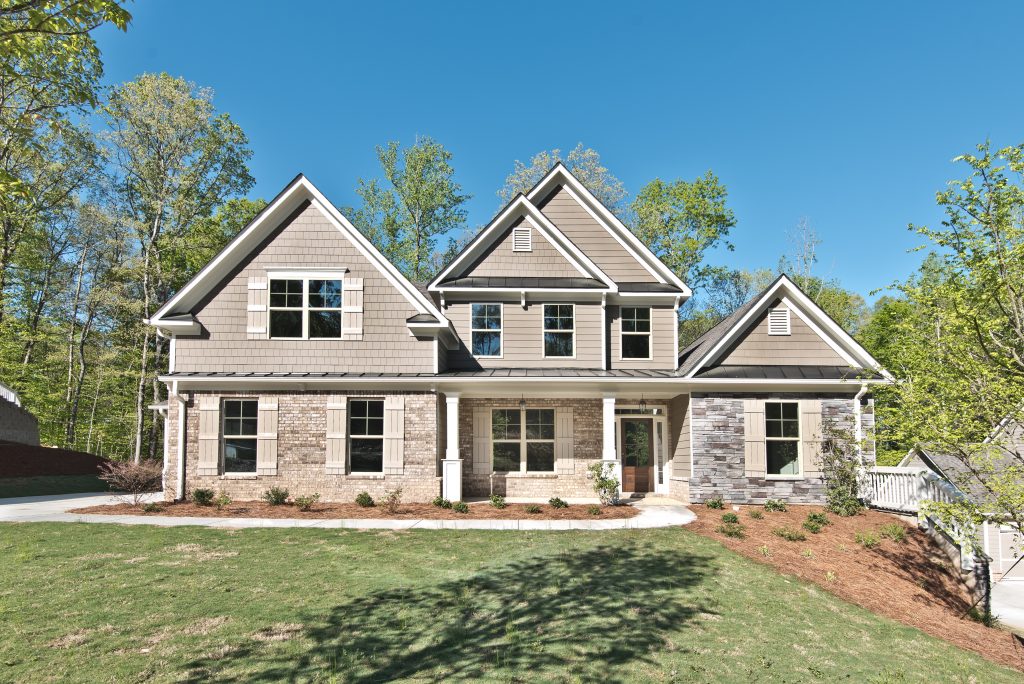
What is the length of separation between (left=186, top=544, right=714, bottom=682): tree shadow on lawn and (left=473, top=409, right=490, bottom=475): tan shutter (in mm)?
6905

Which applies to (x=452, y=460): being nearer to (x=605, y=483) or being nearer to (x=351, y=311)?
(x=605, y=483)

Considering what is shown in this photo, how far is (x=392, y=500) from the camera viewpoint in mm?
13820

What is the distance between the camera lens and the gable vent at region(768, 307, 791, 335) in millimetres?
16031

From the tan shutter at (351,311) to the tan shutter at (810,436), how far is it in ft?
39.2

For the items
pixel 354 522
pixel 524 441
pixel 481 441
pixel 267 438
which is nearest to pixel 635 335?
pixel 524 441

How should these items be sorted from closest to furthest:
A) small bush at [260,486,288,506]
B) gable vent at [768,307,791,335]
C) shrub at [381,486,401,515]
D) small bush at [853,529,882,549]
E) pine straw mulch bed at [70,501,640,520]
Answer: small bush at [853,529,882,549], pine straw mulch bed at [70,501,640,520], shrub at [381,486,401,515], small bush at [260,486,288,506], gable vent at [768,307,791,335]

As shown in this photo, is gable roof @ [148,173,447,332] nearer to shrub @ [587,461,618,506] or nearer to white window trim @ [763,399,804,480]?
shrub @ [587,461,618,506]

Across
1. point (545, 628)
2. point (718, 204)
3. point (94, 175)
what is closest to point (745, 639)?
point (545, 628)

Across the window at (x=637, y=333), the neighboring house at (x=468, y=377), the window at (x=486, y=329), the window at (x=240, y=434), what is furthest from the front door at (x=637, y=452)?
the window at (x=240, y=434)

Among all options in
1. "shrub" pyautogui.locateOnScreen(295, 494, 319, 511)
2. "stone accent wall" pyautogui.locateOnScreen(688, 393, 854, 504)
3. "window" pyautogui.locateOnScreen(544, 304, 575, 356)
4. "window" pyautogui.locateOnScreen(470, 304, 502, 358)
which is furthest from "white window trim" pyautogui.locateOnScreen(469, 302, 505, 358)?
"shrub" pyautogui.locateOnScreen(295, 494, 319, 511)

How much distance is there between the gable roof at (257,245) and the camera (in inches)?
580

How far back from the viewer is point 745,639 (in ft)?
23.4

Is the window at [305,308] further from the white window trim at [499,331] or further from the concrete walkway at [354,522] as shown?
the concrete walkway at [354,522]

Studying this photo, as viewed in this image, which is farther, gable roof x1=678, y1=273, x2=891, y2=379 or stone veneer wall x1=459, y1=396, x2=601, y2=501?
stone veneer wall x1=459, y1=396, x2=601, y2=501
